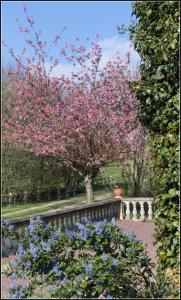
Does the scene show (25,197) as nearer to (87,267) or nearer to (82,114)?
(82,114)

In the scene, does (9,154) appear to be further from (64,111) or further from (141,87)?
(141,87)

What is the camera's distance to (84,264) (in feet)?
12.6

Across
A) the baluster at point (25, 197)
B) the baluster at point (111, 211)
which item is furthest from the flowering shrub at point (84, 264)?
the baluster at point (25, 197)

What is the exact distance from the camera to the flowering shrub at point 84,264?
367 cm

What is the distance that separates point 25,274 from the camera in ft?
13.1

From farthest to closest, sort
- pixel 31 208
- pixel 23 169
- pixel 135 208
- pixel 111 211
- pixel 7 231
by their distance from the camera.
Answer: pixel 23 169 < pixel 31 208 < pixel 135 208 < pixel 111 211 < pixel 7 231

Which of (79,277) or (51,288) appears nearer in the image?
(51,288)

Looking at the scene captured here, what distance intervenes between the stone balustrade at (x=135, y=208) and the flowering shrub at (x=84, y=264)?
12.3 metres

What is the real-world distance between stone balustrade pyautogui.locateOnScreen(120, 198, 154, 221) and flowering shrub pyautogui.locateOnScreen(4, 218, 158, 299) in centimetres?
1228

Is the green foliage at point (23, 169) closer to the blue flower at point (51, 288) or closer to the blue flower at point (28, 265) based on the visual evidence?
the blue flower at point (28, 265)

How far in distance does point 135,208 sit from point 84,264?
13128mm

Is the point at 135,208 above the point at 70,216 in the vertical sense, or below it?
below

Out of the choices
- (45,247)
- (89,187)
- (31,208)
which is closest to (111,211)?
(89,187)

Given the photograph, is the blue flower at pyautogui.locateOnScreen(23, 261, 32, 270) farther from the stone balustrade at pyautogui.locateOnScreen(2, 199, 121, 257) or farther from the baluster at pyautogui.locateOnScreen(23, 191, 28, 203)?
the baluster at pyautogui.locateOnScreen(23, 191, 28, 203)
